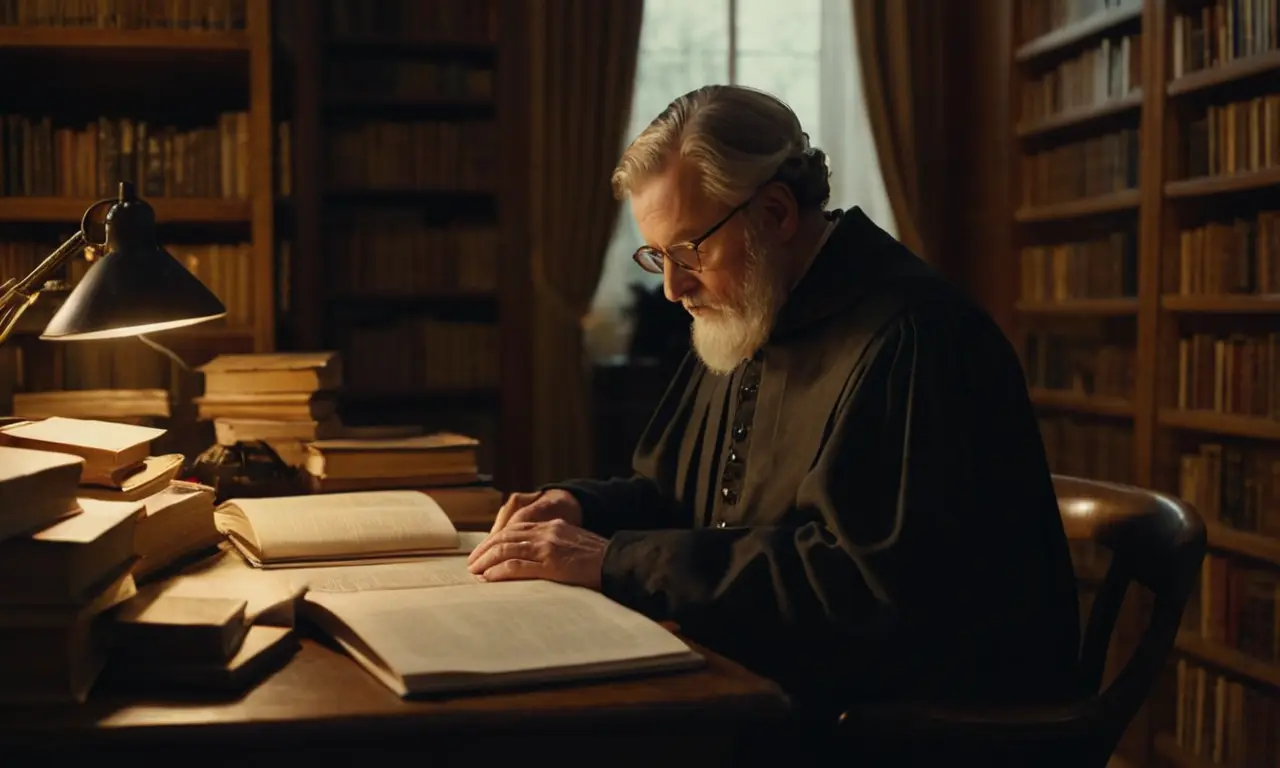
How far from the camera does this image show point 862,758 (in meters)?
1.59

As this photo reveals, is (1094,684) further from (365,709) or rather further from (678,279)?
(365,709)

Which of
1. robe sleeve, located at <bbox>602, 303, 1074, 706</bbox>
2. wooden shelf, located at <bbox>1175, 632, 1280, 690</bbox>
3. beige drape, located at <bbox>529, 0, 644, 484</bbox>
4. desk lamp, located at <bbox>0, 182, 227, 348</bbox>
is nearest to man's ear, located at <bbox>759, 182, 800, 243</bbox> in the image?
robe sleeve, located at <bbox>602, 303, 1074, 706</bbox>

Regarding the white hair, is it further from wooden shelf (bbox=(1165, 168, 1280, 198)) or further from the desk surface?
wooden shelf (bbox=(1165, 168, 1280, 198))

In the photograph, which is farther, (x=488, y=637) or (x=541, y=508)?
(x=541, y=508)

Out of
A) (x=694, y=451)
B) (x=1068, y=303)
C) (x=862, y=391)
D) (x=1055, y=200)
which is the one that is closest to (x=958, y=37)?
(x=1055, y=200)

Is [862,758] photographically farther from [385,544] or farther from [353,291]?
[353,291]

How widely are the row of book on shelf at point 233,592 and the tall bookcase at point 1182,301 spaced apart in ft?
7.44

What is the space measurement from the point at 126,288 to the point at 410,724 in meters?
0.86

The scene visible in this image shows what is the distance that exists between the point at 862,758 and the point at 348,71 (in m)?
3.57

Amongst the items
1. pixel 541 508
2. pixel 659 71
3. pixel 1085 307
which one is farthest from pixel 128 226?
pixel 659 71

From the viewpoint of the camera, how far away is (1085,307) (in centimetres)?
396

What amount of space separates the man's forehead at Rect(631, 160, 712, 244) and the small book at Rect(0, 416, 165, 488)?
0.79 meters

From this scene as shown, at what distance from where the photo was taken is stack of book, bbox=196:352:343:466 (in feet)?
8.38

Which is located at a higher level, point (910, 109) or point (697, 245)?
point (910, 109)
